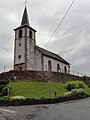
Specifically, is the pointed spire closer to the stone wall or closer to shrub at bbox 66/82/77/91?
the stone wall

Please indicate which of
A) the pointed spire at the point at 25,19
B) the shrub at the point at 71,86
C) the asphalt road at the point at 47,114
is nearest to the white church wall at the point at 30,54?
the pointed spire at the point at 25,19

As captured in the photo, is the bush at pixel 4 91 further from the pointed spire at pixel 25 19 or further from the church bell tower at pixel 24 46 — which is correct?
the pointed spire at pixel 25 19

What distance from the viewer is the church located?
149 feet

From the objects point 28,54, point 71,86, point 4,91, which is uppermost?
point 28,54

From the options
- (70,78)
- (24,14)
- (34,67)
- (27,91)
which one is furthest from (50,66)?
(27,91)

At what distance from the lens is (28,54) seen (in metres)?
45.8

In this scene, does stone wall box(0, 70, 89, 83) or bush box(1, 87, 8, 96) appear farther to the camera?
stone wall box(0, 70, 89, 83)

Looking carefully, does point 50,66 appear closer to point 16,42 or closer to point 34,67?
point 34,67

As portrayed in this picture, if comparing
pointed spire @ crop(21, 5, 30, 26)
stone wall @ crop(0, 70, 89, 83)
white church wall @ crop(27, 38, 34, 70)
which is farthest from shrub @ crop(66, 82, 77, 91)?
pointed spire @ crop(21, 5, 30, 26)

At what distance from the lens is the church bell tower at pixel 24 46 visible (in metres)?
45.4

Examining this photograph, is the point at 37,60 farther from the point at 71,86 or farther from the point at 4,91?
the point at 4,91

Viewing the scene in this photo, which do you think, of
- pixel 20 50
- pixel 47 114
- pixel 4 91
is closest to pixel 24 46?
pixel 20 50

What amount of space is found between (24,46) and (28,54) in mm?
1876

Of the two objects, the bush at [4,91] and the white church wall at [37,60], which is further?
the white church wall at [37,60]
